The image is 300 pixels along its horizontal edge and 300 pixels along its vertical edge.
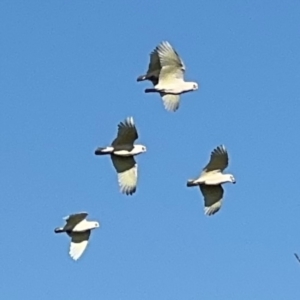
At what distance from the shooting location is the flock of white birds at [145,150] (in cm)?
5041

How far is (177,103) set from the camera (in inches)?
1978

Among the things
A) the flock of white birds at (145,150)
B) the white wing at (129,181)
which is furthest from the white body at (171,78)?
the white wing at (129,181)

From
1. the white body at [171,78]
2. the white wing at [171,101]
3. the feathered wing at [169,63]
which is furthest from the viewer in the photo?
the feathered wing at [169,63]

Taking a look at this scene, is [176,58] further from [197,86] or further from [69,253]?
[69,253]

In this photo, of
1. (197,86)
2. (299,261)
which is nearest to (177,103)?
(197,86)

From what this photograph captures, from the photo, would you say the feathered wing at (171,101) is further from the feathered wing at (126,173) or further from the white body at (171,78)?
the feathered wing at (126,173)

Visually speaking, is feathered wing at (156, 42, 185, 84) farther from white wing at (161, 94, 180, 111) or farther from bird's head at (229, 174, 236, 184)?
bird's head at (229, 174, 236, 184)

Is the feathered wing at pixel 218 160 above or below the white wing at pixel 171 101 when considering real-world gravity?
below

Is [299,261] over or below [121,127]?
below

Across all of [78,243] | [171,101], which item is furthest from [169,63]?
[78,243]

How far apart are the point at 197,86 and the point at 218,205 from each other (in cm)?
237

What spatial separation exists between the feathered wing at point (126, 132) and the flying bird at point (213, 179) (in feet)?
4.30

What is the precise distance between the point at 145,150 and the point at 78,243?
217 cm

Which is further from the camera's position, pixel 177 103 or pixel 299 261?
pixel 177 103
